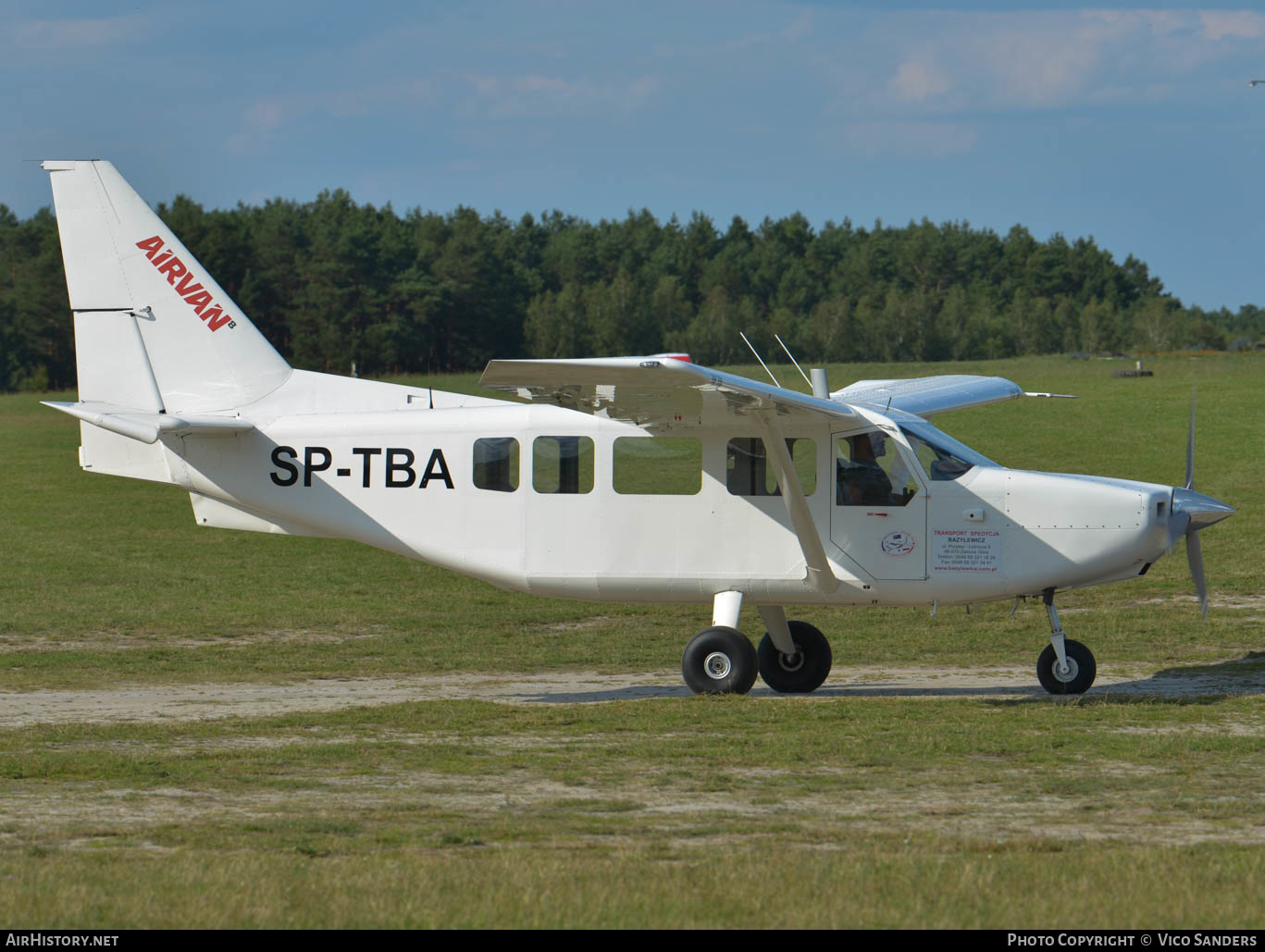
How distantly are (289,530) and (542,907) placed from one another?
8.87 meters

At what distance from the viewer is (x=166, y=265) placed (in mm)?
14422

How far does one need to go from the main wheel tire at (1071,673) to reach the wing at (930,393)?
9.76ft

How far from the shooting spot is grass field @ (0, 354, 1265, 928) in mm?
6223

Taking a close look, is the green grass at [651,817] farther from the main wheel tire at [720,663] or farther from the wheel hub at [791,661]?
the wheel hub at [791,661]

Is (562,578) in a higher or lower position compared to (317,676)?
higher

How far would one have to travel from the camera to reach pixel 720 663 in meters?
13.1

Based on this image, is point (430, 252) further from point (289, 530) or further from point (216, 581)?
point (289, 530)

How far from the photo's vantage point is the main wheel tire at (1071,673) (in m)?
12.9

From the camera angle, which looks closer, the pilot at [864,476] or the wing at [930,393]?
the pilot at [864,476]

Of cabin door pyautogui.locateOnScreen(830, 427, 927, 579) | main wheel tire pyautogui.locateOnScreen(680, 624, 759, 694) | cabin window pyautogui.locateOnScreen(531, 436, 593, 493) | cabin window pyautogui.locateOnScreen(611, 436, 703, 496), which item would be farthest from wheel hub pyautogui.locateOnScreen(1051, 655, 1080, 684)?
cabin window pyautogui.locateOnScreen(531, 436, 593, 493)

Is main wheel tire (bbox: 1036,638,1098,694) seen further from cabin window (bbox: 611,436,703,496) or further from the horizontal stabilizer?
the horizontal stabilizer

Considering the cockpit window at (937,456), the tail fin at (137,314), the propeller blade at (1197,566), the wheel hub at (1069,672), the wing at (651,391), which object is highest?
the tail fin at (137,314)

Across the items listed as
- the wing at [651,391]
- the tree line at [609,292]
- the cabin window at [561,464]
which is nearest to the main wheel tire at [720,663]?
the cabin window at [561,464]
